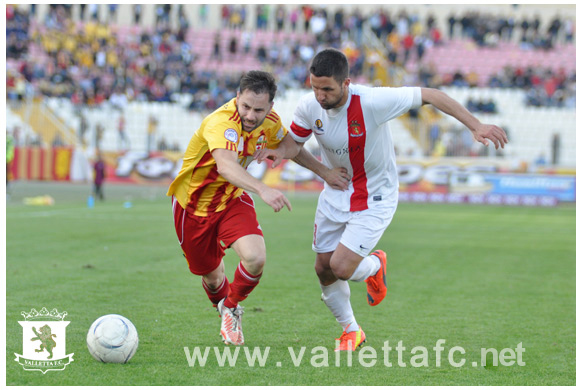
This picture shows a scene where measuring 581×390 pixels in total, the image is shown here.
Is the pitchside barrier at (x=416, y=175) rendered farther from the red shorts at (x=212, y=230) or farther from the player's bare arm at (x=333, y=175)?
the player's bare arm at (x=333, y=175)

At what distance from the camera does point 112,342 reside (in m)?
5.21

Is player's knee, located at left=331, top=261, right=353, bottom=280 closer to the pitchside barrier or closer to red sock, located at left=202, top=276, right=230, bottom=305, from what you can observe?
red sock, located at left=202, top=276, right=230, bottom=305

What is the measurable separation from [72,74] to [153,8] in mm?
7245

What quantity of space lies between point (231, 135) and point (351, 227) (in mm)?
1276

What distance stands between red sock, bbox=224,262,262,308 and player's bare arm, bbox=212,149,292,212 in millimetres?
891

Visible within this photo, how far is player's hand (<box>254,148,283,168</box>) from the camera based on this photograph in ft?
20.4

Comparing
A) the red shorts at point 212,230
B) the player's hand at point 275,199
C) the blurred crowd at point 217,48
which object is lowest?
the red shorts at point 212,230

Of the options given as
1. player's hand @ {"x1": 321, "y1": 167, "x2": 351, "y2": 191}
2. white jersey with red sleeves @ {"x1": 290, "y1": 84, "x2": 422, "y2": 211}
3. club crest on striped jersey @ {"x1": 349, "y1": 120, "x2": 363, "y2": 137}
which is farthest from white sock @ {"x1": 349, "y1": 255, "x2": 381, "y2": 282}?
club crest on striped jersey @ {"x1": 349, "y1": 120, "x2": 363, "y2": 137}

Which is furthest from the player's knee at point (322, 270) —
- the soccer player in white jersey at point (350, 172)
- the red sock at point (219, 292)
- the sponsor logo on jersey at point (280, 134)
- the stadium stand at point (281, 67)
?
the stadium stand at point (281, 67)

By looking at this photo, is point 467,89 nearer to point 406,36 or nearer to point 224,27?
point 406,36

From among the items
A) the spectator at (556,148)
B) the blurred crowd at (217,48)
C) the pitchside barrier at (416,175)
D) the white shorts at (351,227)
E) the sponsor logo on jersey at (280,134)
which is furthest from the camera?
the blurred crowd at (217,48)

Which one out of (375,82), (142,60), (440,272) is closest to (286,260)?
(440,272)

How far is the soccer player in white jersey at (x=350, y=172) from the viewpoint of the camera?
6.16m

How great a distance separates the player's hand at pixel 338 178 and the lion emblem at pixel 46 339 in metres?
2.43
